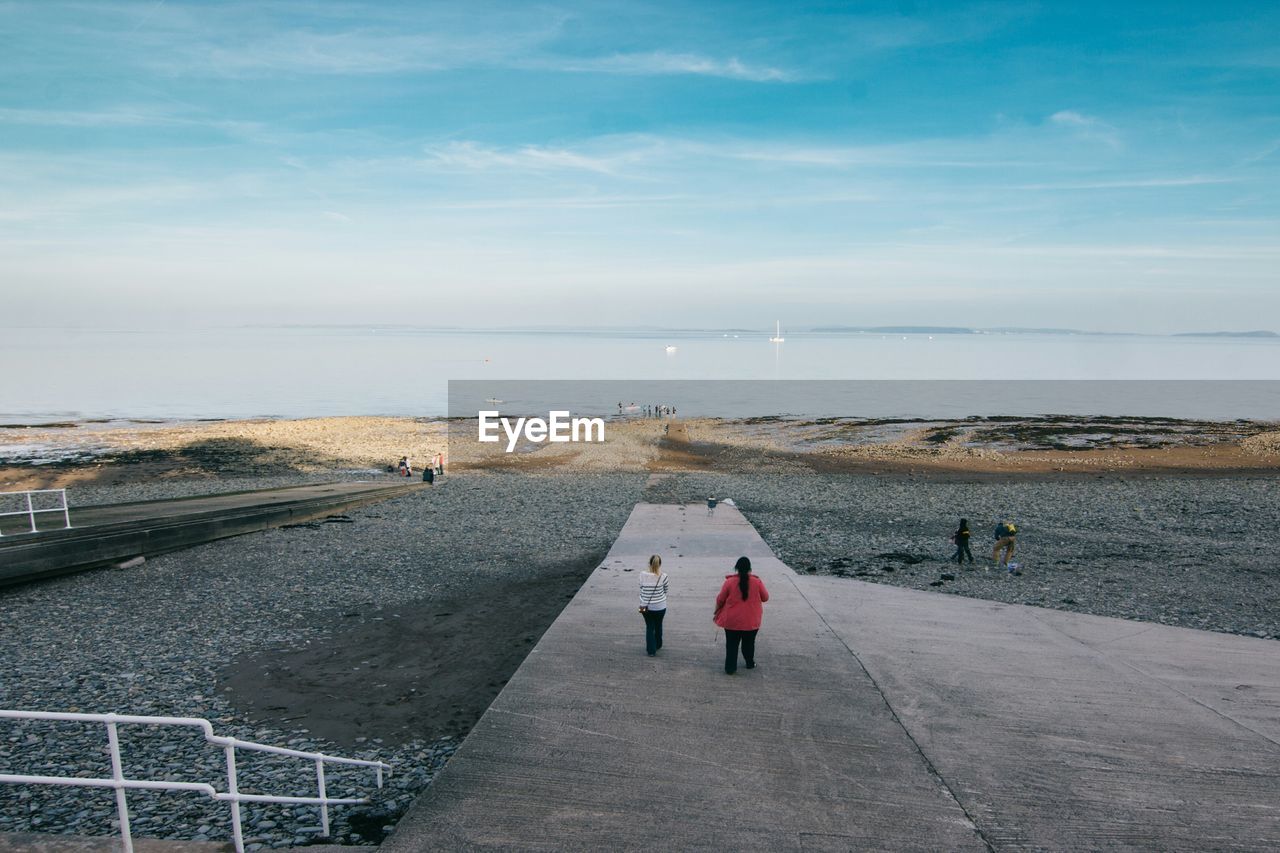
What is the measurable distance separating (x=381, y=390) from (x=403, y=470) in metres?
57.3

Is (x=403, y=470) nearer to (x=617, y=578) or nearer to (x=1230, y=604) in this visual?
(x=617, y=578)

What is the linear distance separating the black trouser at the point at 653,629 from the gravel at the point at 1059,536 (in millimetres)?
7770

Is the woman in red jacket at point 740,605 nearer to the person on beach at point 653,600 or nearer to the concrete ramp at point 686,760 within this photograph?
the concrete ramp at point 686,760

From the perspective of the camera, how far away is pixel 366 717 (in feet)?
30.7

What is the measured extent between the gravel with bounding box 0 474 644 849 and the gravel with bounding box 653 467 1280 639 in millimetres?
6036

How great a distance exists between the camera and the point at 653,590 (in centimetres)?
930

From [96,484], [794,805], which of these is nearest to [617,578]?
[794,805]

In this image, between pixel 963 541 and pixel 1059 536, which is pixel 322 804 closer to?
pixel 963 541

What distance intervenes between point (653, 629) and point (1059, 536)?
52.7 feet

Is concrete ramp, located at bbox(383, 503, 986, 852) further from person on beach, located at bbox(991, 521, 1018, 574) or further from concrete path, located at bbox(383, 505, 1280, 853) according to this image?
person on beach, located at bbox(991, 521, 1018, 574)

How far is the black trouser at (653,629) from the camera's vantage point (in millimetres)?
9383

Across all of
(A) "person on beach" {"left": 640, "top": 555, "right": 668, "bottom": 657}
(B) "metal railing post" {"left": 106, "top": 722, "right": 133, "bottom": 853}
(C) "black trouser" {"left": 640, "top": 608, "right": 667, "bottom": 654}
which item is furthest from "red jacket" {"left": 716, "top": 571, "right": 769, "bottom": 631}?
(B) "metal railing post" {"left": 106, "top": 722, "right": 133, "bottom": 853}

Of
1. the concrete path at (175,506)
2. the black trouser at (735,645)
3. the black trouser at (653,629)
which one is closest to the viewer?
the black trouser at (735,645)

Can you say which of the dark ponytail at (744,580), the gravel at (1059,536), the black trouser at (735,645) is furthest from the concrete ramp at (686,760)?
the gravel at (1059,536)
